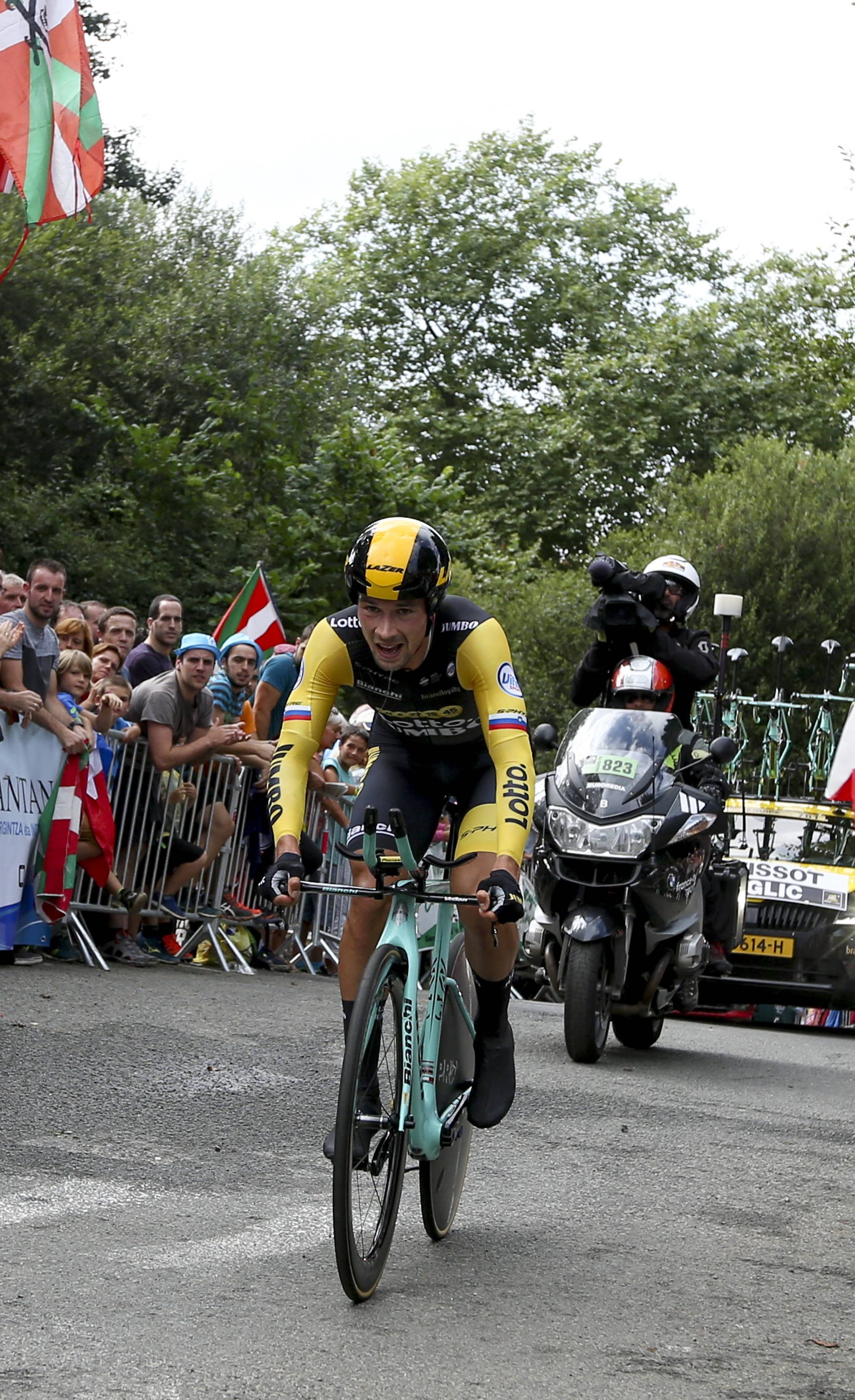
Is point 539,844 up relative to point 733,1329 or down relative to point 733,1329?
up

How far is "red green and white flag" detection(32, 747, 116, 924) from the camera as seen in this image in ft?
35.5

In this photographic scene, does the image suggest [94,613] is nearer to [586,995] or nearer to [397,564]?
[586,995]

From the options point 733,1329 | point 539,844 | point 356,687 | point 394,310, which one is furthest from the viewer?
point 394,310

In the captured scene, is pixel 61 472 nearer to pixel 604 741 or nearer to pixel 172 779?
pixel 172 779

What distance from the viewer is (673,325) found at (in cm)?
4675

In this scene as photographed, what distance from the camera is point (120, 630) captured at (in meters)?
12.2

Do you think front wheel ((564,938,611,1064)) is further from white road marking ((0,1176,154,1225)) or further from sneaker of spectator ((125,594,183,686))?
sneaker of spectator ((125,594,183,686))

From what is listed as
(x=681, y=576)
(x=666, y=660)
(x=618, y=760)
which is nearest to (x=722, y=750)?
(x=618, y=760)

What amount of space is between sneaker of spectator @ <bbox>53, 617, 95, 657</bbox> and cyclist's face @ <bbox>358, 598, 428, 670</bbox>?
6.40 metres

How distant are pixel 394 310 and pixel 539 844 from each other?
4139cm

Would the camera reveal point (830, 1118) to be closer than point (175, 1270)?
No

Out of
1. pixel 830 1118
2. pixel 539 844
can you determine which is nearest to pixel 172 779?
pixel 539 844

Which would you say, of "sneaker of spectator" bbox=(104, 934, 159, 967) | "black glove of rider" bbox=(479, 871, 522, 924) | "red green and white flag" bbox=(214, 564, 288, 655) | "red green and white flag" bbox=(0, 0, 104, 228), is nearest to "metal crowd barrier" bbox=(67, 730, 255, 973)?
"sneaker of spectator" bbox=(104, 934, 159, 967)

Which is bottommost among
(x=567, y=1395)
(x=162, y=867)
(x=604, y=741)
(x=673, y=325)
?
(x=567, y=1395)
